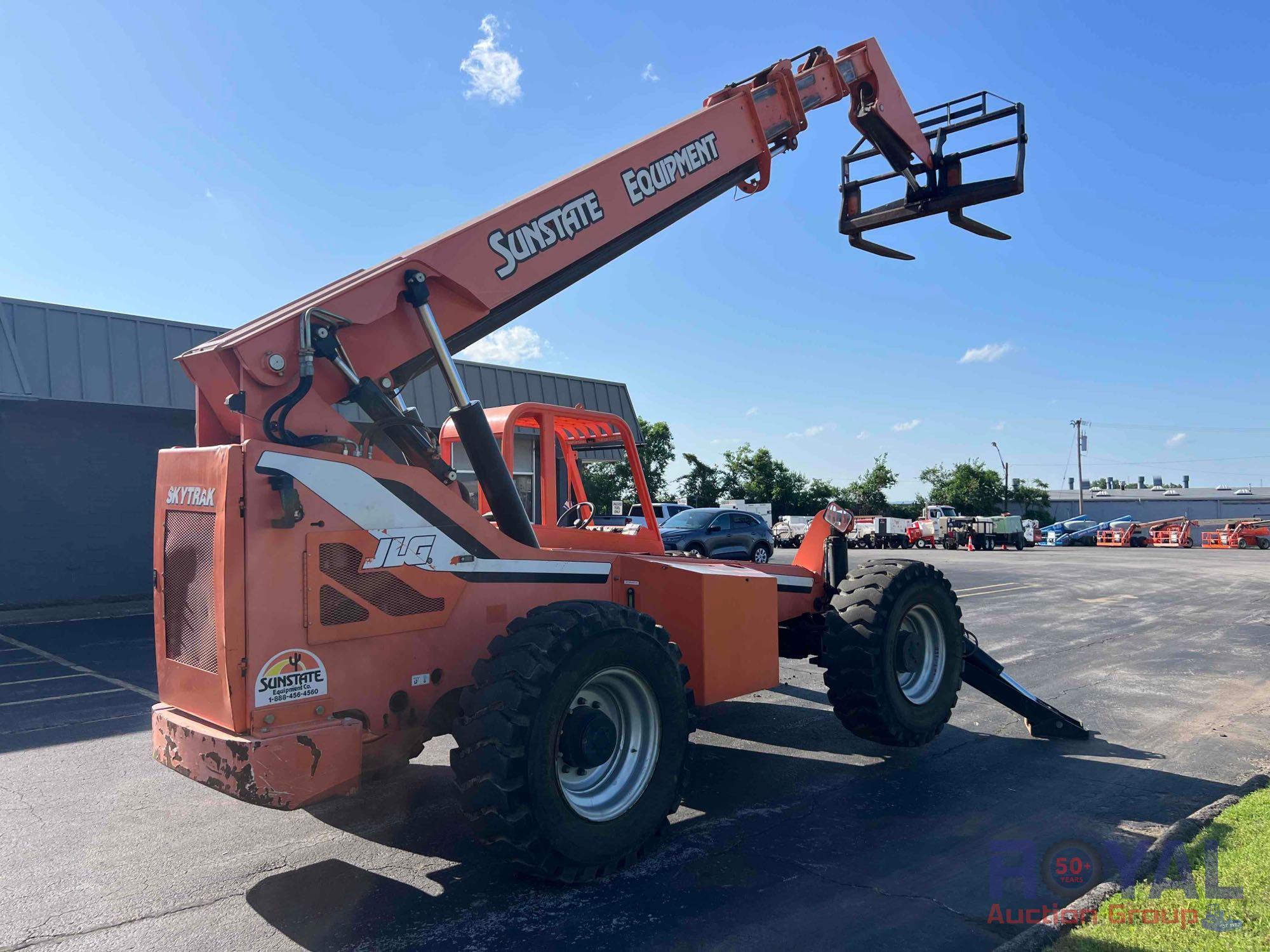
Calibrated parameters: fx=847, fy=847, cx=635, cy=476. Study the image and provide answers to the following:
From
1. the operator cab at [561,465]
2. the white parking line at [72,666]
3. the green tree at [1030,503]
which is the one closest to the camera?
the operator cab at [561,465]

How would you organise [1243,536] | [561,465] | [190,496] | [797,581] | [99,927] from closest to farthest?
[99,927]
[190,496]
[561,465]
[797,581]
[1243,536]

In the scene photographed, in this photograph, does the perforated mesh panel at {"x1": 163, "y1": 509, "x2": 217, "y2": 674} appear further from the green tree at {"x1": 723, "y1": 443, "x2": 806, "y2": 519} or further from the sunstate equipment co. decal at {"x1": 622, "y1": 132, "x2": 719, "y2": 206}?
the green tree at {"x1": 723, "y1": 443, "x2": 806, "y2": 519}

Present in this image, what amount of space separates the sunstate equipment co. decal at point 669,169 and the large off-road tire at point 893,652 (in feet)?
10.8

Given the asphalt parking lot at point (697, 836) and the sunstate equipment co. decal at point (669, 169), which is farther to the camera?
the sunstate equipment co. decal at point (669, 169)

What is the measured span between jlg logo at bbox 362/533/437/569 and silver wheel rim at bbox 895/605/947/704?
3.86 metres

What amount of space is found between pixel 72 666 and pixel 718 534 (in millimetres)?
15712

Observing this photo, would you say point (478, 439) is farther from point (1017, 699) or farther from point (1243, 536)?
point (1243, 536)

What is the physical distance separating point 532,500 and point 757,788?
→ 2.49 meters

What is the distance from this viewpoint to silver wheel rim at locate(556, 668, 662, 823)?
4.43m

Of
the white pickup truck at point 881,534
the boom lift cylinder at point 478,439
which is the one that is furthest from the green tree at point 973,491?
the boom lift cylinder at point 478,439

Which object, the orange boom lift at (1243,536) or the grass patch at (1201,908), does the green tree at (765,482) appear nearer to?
the orange boom lift at (1243,536)

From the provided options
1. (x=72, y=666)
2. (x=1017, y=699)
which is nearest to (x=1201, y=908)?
(x=1017, y=699)

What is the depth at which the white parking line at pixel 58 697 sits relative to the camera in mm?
8609

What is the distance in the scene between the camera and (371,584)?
422cm
